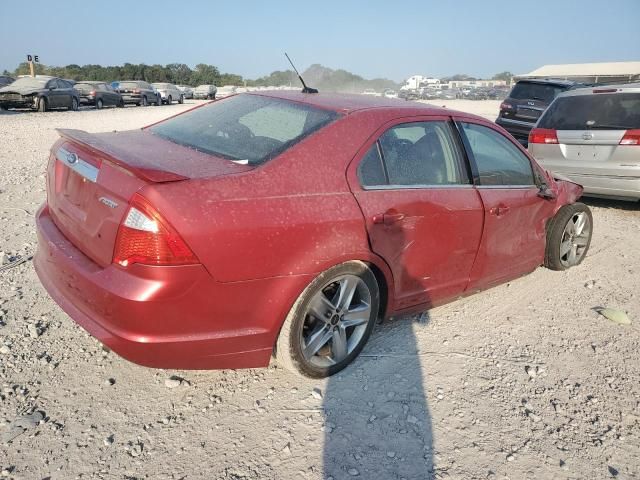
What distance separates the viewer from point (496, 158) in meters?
3.70

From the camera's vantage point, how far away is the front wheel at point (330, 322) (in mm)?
2645

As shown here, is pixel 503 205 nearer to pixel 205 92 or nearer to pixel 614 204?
pixel 614 204

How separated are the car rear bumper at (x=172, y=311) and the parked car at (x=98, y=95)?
24.5 m

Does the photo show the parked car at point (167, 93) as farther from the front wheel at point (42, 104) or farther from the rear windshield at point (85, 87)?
the front wheel at point (42, 104)

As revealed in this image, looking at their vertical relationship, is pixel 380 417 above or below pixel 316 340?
below

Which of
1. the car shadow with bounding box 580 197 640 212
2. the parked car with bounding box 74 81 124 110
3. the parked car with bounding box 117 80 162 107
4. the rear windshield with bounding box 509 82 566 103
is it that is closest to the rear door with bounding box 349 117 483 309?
the car shadow with bounding box 580 197 640 212

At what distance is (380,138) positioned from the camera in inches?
116

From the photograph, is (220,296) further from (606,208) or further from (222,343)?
(606,208)

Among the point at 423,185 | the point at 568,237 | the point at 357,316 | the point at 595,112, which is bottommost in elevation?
the point at 357,316

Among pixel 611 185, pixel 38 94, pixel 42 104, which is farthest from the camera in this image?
pixel 42 104

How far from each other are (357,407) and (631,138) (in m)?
5.14

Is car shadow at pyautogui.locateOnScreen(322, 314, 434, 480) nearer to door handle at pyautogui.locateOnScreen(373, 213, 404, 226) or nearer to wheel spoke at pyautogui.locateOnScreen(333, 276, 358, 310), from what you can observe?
wheel spoke at pyautogui.locateOnScreen(333, 276, 358, 310)

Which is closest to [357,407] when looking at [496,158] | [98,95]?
[496,158]

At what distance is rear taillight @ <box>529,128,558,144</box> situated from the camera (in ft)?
21.9
